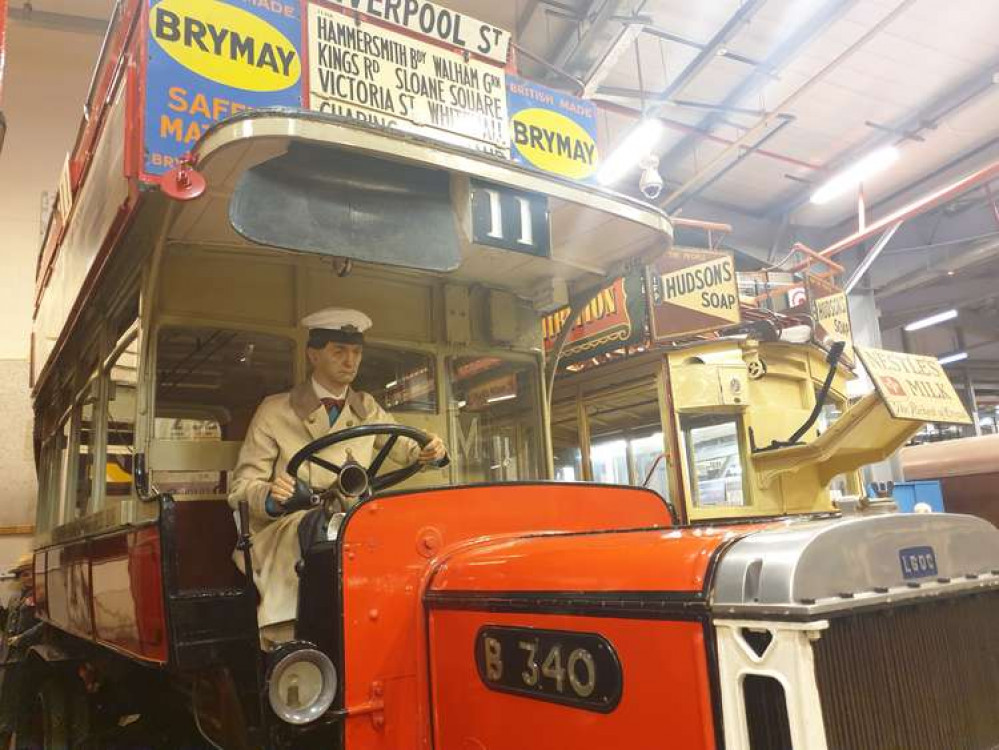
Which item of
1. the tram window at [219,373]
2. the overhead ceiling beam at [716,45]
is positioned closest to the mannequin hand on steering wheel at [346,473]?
the tram window at [219,373]

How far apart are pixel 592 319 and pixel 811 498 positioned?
2.17 m

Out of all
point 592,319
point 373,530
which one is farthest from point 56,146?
point 373,530

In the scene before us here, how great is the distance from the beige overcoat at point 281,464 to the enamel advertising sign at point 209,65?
0.81 m

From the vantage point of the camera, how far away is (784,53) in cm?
702

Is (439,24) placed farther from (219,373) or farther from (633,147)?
(633,147)

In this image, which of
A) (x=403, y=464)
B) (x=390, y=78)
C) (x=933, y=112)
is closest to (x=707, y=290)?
(x=390, y=78)

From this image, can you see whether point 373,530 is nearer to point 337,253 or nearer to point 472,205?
point 337,253

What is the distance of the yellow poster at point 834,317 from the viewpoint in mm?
7301

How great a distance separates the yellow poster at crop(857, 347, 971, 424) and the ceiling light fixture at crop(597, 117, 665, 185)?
4.25 m

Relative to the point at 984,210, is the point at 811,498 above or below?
below

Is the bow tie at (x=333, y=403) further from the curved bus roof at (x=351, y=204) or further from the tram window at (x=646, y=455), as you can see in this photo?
the tram window at (x=646, y=455)

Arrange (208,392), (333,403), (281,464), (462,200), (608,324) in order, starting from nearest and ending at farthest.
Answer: (462,200), (281,464), (333,403), (208,392), (608,324)

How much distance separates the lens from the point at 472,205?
232 cm

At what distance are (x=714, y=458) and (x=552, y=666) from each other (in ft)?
15.6
